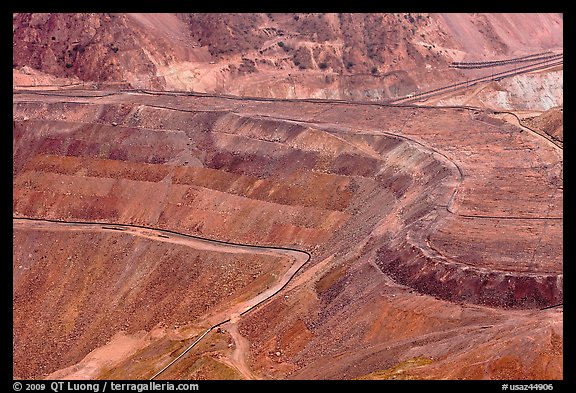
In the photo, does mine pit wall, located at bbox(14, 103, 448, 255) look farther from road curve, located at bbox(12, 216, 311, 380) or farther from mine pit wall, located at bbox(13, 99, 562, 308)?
road curve, located at bbox(12, 216, 311, 380)

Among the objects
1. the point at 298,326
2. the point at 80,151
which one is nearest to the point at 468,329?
the point at 298,326

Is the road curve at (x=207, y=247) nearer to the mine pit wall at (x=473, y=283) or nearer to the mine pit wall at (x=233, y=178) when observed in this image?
the mine pit wall at (x=233, y=178)

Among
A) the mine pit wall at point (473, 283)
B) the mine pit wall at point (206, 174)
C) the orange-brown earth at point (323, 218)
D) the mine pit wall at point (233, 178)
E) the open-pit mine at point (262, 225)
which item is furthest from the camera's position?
the mine pit wall at point (206, 174)

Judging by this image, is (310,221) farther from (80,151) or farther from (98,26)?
(98,26)

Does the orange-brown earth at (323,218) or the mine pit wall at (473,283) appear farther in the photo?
the orange-brown earth at (323,218)

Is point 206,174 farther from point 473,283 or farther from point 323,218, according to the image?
point 473,283

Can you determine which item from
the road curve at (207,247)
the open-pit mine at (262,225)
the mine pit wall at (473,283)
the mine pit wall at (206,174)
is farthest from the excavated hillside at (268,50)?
the mine pit wall at (473,283)

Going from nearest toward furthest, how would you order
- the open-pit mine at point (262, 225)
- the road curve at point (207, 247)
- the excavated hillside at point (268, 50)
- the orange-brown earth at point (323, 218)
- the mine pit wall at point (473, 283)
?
the mine pit wall at point (473, 283) → the orange-brown earth at point (323, 218) → the open-pit mine at point (262, 225) → the road curve at point (207, 247) → the excavated hillside at point (268, 50)
